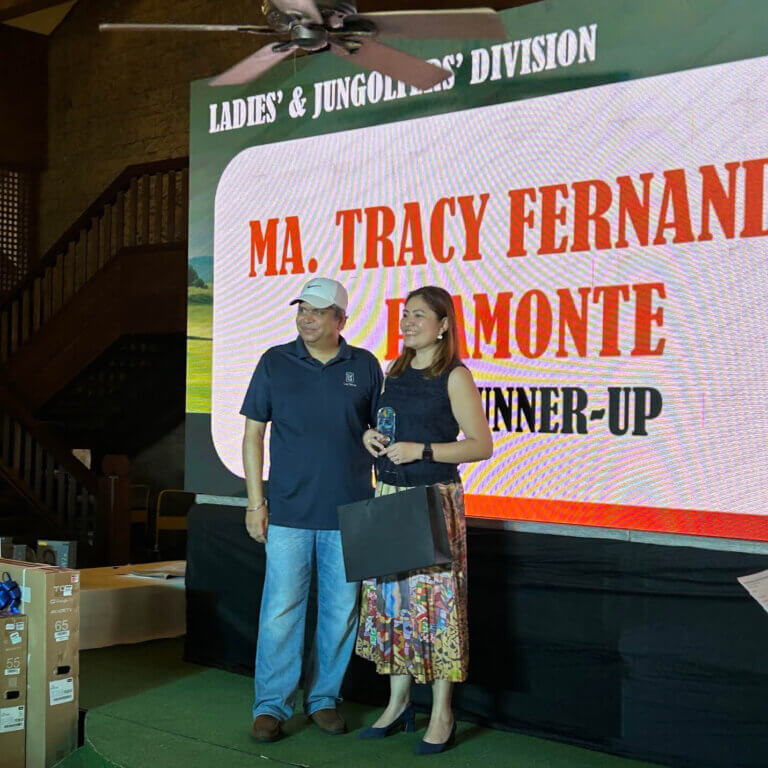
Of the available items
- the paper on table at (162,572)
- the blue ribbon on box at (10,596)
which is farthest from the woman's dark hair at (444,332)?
the paper on table at (162,572)

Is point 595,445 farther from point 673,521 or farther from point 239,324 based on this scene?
point 239,324

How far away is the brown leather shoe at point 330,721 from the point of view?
164 inches

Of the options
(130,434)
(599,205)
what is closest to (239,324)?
(599,205)

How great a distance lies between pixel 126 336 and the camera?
34.2ft

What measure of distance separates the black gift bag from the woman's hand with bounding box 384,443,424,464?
117mm

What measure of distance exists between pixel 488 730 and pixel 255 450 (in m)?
1.39

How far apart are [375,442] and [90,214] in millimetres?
7692

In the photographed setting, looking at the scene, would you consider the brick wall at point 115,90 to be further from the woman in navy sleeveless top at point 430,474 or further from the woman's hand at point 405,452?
the woman's hand at point 405,452

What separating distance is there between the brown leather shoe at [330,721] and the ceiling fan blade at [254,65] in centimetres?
240

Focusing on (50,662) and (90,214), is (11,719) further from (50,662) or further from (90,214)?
(90,214)

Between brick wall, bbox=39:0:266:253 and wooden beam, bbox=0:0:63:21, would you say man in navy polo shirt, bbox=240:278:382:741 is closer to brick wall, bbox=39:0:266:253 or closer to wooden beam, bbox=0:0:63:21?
brick wall, bbox=39:0:266:253

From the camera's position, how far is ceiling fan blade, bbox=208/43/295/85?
4.05 meters

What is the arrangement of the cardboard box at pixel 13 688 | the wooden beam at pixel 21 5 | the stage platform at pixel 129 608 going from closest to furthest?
the cardboard box at pixel 13 688 → the stage platform at pixel 129 608 → the wooden beam at pixel 21 5

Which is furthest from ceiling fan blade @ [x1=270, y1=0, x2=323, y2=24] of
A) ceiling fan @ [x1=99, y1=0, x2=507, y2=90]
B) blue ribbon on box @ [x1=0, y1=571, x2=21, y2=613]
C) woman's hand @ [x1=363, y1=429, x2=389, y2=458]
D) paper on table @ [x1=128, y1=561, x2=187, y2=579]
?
paper on table @ [x1=128, y1=561, x2=187, y2=579]
